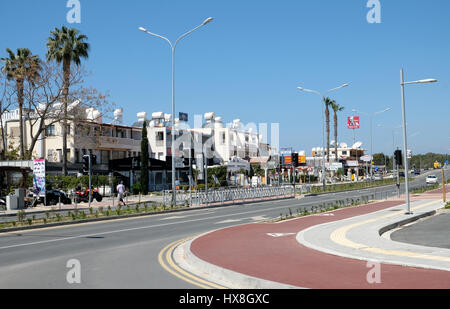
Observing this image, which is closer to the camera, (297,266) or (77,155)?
(297,266)

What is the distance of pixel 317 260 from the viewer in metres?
10.5

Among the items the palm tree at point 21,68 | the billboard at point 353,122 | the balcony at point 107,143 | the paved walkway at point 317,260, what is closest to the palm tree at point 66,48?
the palm tree at point 21,68

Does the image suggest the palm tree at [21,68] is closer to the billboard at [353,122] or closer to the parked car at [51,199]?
the parked car at [51,199]

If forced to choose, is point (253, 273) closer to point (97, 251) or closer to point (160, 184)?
point (97, 251)

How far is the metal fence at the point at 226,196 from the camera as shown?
3394 centimetres

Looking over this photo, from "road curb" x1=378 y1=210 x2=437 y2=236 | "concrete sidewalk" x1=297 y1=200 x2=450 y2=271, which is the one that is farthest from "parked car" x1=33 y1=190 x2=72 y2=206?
"road curb" x1=378 y1=210 x2=437 y2=236

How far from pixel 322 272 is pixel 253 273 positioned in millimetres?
1293

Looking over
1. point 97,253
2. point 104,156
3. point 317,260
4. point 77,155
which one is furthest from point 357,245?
point 104,156

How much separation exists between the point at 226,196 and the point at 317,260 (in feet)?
86.9

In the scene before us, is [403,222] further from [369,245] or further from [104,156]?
[104,156]

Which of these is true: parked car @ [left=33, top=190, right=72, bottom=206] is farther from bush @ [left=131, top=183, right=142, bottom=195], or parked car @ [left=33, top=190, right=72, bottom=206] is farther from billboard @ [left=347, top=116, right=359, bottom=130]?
billboard @ [left=347, top=116, right=359, bottom=130]

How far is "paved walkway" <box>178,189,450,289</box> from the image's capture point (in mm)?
8305

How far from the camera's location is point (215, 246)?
1328 centimetres

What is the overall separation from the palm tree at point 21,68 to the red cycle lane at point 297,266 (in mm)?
33099
